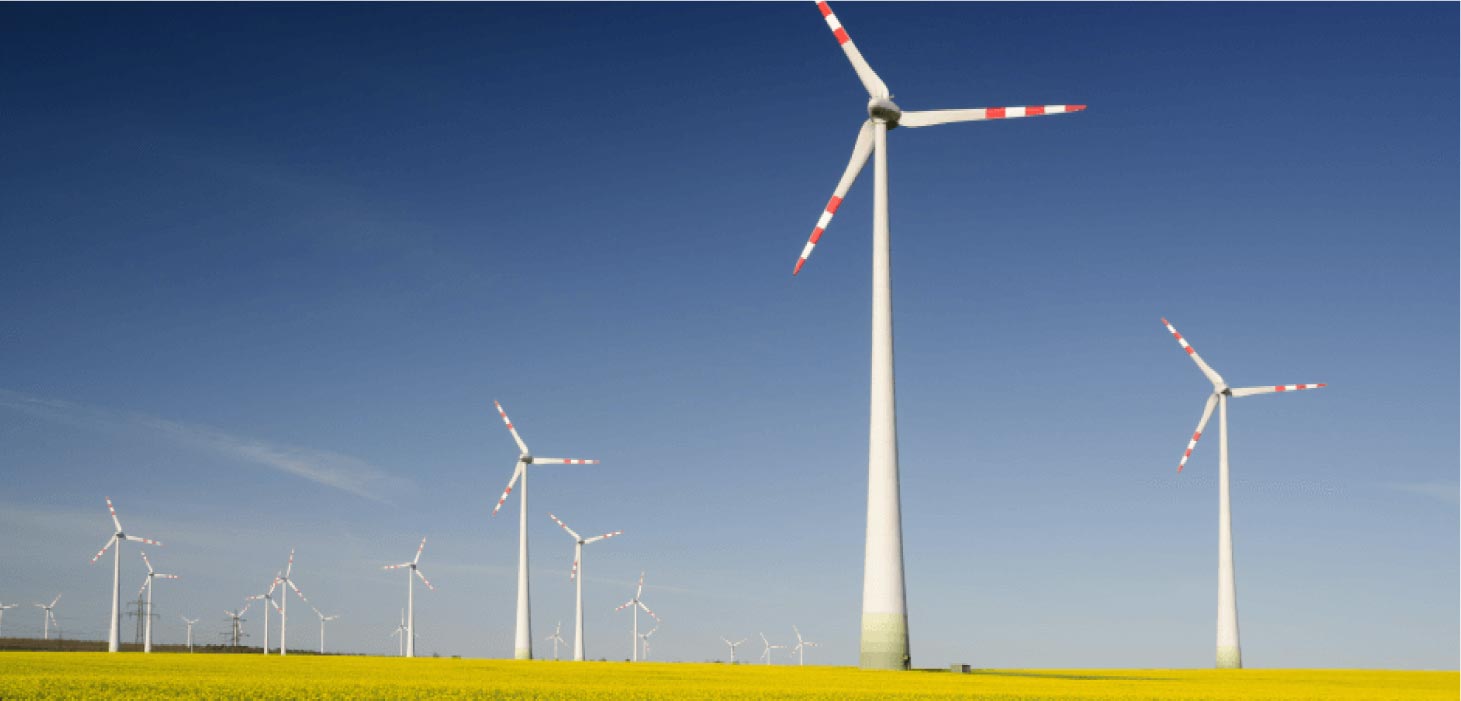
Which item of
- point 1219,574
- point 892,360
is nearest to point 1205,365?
point 1219,574

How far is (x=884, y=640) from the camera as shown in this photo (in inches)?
2055

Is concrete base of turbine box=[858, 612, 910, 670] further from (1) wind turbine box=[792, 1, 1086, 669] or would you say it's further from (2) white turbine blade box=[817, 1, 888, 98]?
(2) white turbine blade box=[817, 1, 888, 98]

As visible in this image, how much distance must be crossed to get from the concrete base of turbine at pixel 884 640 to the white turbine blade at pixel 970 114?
79.9 feet

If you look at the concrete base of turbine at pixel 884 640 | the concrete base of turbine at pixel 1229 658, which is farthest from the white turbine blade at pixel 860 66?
the concrete base of turbine at pixel 1229 658

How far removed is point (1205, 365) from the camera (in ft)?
353

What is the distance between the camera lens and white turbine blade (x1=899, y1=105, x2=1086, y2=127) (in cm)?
6150

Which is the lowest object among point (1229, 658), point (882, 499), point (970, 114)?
point (1229, 658)

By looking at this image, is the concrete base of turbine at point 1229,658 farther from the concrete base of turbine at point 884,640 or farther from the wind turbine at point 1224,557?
the concrete base of turbine at point 884,640

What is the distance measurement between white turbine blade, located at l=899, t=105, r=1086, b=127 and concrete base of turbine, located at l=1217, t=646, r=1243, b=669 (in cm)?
4977

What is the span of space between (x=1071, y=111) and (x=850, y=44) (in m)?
11.2

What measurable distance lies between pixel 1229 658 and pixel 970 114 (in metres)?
50.3

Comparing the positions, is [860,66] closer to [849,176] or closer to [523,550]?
[849,176]

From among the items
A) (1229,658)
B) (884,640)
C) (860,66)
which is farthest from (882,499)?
(1229,658)

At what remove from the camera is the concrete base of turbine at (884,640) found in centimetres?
5206
